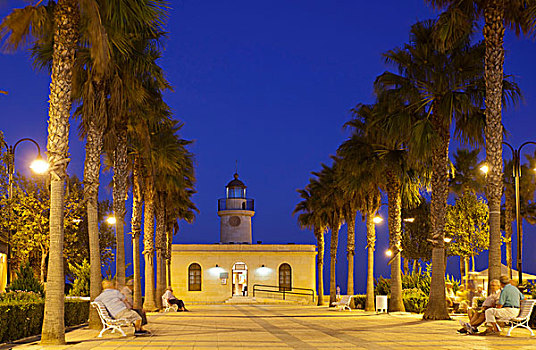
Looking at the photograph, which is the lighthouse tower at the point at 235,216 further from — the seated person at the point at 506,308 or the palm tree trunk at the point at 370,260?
the seated person at the point at 506,308

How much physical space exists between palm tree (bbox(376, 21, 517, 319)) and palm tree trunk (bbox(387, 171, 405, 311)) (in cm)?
505

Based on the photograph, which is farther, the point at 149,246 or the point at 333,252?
the point at 333,252

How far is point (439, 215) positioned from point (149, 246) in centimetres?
1454

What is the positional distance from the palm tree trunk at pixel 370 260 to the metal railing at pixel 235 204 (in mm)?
31101

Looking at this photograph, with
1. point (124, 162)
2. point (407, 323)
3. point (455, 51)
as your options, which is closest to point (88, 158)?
point (124, 162)

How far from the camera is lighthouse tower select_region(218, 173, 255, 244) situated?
199 feet

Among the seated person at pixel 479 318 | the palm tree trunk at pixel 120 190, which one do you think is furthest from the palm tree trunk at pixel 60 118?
the seated person at pixel 479 318

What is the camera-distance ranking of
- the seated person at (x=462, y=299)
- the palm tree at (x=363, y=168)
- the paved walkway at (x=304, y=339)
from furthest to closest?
the palm tree at (x=363, y=168) → the seated person at (x=462, y=299) → the paved walkway at (x=304, y=339)

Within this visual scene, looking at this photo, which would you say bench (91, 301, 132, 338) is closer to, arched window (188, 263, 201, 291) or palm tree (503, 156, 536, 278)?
palm tree (503, 156, 536, 278)

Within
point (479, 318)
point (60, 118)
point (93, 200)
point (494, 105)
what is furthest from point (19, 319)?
point (494, 105)

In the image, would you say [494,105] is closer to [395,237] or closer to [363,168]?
[363,168]

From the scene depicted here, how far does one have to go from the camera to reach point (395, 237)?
86.8 feet

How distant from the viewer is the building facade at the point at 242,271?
55.5 meters

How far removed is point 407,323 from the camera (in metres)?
19.9
